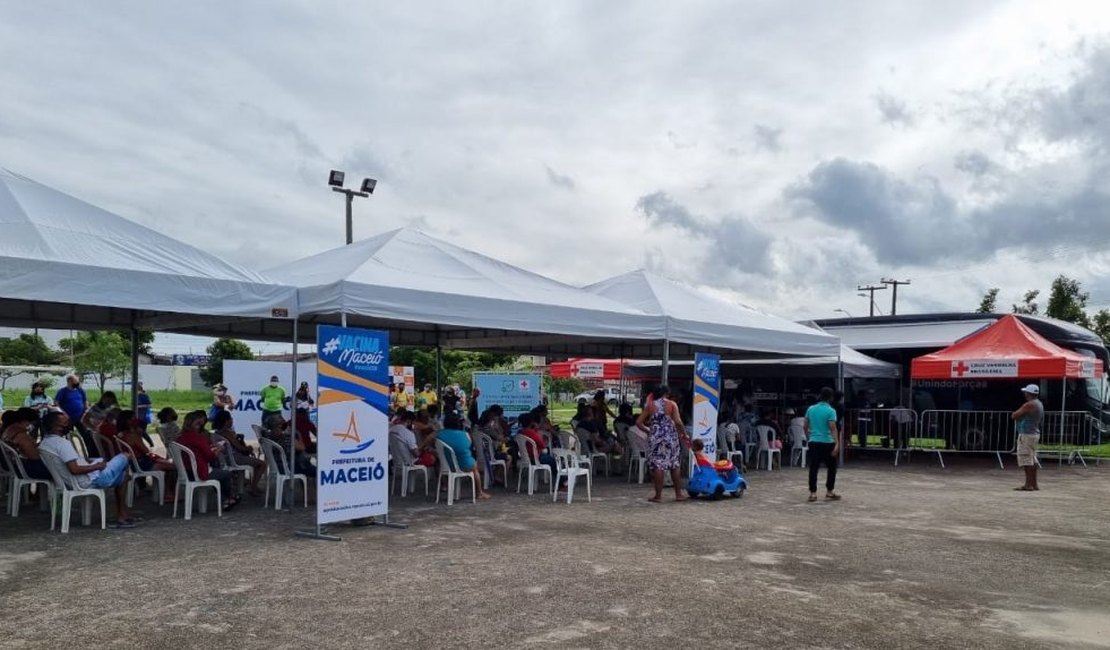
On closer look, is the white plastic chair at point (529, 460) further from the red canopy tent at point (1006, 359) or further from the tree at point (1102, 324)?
the tree at point (1102, 324)

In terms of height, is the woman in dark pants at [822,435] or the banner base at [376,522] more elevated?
the woman in dark pants at [822,435]

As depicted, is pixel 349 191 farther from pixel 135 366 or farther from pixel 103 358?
pixel 103 358

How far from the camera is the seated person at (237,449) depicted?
10094 millimetres

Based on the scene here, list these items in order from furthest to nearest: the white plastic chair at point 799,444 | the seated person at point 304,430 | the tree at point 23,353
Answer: the tree at point 23,353, the white plastic chair at point 799,444, the seated person at point 304,430

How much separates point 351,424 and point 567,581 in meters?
2.72

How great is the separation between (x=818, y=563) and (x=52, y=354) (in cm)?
4863

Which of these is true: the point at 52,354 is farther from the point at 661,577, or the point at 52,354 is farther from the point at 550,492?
the point at 661,577

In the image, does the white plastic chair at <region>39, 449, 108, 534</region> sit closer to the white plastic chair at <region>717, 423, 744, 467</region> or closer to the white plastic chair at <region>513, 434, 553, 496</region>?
the white plastic chair at <region>513, 434, 553, 496</region>

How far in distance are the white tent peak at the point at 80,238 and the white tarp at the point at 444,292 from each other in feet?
3.45

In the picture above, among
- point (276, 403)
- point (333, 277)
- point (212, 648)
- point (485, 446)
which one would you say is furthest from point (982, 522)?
point (276, 403)

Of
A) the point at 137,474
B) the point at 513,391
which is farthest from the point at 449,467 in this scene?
the point at 513,391

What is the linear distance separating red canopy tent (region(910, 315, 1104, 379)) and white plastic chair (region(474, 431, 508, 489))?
948 centimetres

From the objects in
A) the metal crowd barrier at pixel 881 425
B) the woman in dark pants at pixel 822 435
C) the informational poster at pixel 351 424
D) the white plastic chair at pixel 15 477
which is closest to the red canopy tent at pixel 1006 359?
the metal crowd barrier at pixel 881 425

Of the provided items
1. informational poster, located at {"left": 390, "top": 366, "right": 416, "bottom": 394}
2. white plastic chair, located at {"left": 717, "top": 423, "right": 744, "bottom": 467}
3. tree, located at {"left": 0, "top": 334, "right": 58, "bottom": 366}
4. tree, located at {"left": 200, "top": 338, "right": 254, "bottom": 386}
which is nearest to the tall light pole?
informational poster, located at {"left": 390, "top": 366, "right": 416, "bottom": 394}
